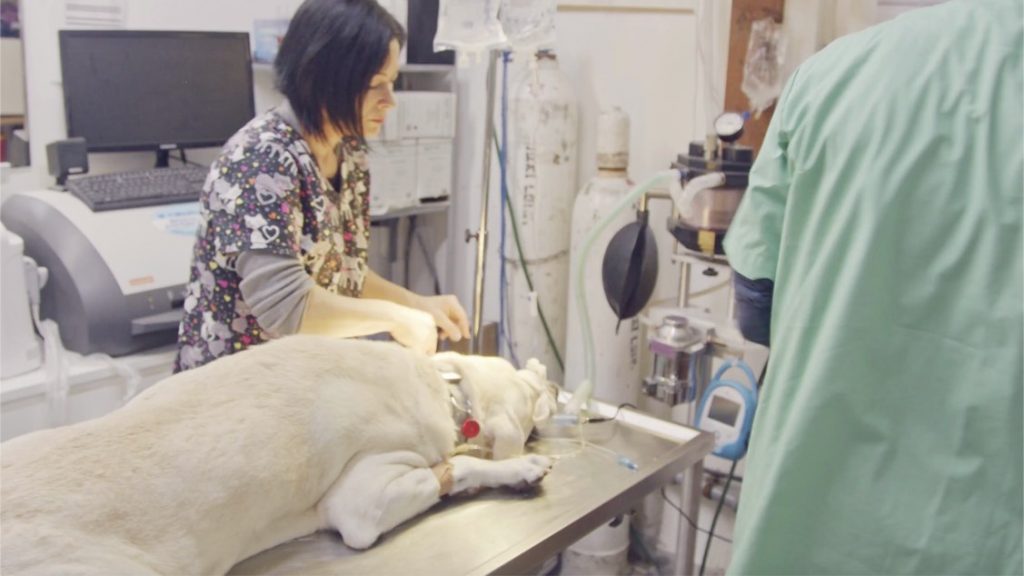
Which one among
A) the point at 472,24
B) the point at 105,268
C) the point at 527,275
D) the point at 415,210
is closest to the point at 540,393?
the point at 472,24

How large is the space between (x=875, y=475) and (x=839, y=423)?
7 centimetres

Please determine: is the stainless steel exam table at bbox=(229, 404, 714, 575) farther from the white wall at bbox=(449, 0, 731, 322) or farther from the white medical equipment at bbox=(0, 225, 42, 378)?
the white medical equipment at bbox=(0, 225, 42, 378)

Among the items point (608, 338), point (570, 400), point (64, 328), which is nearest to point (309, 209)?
point (570, 400)

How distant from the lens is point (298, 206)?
162 centimetres

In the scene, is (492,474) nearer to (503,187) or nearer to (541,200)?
(541,200)

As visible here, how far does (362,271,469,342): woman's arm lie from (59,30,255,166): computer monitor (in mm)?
1017

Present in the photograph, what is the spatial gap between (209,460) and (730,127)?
1.20 metres

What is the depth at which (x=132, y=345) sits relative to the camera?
2084mm

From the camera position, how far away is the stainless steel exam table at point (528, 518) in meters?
1.24

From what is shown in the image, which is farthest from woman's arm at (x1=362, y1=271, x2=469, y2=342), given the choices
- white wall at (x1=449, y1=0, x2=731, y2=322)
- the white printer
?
white wall at (x1=449, y1=0, x2=731, y2=322)

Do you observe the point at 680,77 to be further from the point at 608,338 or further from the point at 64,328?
the point at 64,328

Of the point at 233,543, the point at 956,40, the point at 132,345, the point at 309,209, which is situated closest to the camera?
the point at 956,40

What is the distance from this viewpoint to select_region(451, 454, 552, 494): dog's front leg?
1.42 m

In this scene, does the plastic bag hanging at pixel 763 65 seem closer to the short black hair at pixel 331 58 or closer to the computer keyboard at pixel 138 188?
the short black hair at pixel 331 58
